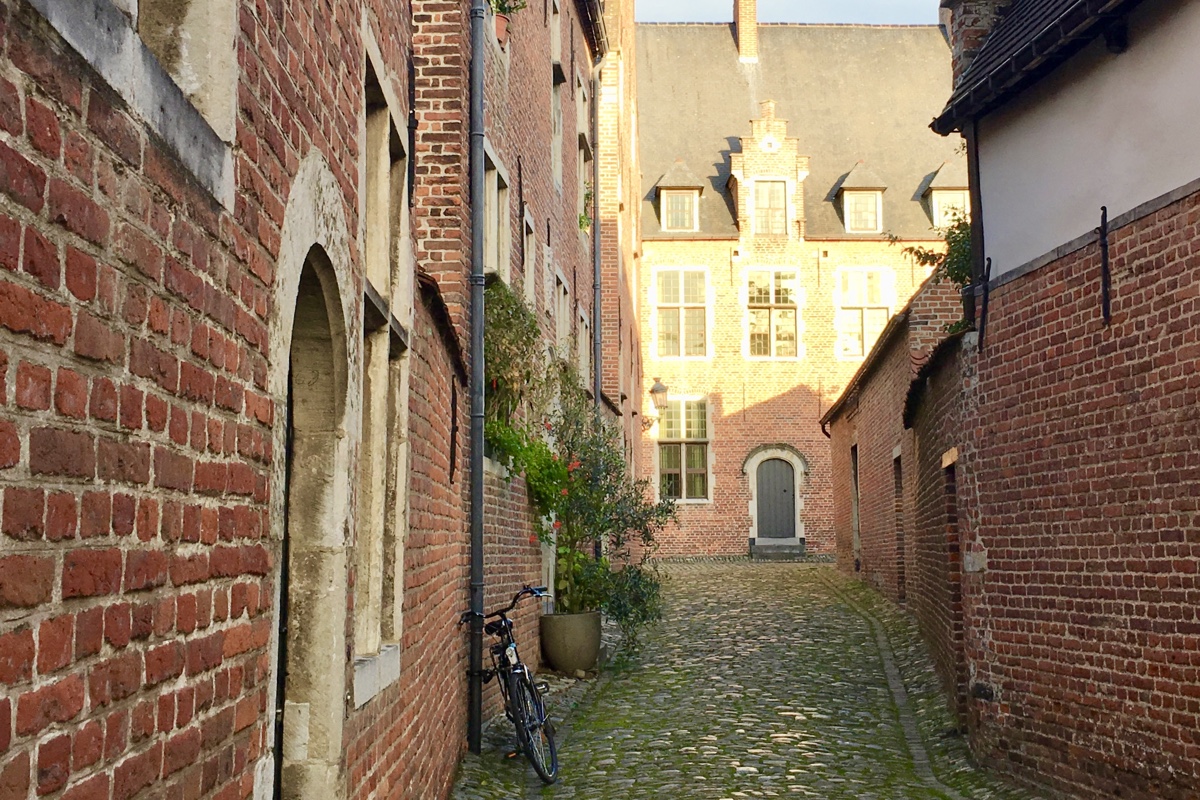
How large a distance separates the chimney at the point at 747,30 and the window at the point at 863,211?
23.0 feet

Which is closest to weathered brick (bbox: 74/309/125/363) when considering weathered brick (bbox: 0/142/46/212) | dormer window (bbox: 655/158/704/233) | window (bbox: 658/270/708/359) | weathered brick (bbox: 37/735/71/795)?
weathered brick (bbox: 0/142/46/212)

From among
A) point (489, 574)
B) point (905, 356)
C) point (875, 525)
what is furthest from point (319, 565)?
point (875, 525)

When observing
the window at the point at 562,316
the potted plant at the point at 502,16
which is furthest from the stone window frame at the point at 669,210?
the potted plant at the point at 502,16

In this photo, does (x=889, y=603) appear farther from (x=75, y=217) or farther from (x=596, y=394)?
(x=75, y=217)

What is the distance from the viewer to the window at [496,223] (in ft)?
34.1

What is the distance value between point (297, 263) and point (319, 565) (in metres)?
1.08

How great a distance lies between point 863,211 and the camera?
33.9 meters

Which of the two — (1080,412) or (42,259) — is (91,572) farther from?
(1080,412)

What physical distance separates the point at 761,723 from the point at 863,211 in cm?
2506

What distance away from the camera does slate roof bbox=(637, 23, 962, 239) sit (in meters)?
34.8

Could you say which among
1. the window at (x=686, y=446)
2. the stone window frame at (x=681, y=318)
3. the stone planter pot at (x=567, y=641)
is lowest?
the stone planter pot at (x=567, y=641)

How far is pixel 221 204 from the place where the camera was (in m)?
2.77

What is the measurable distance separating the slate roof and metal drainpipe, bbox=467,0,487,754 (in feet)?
81.0

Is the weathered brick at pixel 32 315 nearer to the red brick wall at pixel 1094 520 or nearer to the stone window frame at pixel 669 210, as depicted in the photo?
the red brick wall at pixel 1094 520
